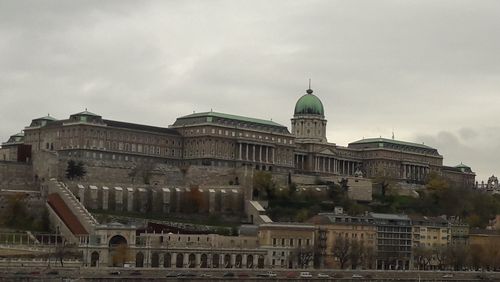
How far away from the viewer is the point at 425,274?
13712 cm

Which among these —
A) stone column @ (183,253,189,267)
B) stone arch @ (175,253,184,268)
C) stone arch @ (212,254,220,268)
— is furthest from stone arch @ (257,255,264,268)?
stone arch @ (175,253,184,268)

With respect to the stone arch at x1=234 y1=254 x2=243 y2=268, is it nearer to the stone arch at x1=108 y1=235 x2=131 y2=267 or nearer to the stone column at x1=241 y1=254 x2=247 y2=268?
the stone column at x1=241 y1=254 x2=247 y2=268

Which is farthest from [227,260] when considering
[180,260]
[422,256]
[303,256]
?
[422,256]

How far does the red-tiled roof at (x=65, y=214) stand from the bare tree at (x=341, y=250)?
29.1m

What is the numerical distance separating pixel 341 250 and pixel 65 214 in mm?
31131

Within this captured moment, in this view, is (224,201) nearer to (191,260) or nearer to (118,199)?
(118,199)

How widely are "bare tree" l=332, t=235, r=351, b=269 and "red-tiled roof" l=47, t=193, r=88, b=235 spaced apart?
2909 cm

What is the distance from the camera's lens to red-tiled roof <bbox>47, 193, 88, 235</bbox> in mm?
135375

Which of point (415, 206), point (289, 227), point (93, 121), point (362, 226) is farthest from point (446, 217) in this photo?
point (93, 121)

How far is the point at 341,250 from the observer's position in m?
144

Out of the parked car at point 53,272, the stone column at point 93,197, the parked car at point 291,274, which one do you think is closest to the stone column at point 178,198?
the stone column at point 93,197

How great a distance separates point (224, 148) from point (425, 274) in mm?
51729

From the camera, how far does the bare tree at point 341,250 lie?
5630 inches

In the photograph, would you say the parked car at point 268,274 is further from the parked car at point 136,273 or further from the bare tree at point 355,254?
the bare tree at point 355,254
